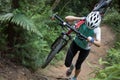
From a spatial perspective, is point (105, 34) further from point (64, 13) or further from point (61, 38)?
point (61, 38)

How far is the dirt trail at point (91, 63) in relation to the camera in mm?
8387

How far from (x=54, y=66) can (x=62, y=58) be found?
1.07 metres

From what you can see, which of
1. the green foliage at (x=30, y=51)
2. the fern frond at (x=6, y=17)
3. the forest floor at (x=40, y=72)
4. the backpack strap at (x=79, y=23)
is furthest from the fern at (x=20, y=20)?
the backpack strap at (x=79, y=23)

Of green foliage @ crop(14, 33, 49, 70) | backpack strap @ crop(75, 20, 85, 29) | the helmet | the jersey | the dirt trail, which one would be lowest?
the dirt trail

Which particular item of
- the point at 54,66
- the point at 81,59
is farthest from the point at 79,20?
the point at 54,66

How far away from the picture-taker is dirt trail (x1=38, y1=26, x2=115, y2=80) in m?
8.39

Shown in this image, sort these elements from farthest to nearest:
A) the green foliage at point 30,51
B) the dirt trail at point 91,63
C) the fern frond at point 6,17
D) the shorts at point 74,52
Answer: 1. the dirt trail at point 91,63
2. the green foliage at point 30,51
3. the shorts at point 74,52
4. the fern frond at point 6,17

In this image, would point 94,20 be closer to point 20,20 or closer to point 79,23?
point 79,23

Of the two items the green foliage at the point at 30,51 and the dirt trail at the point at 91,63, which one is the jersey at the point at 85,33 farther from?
the green foliage at the point at 30,51

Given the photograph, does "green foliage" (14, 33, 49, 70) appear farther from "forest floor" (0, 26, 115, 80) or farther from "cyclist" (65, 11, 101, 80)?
"cyclist" (65, 11, 101, 80)

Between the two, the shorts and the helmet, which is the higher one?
the helmet

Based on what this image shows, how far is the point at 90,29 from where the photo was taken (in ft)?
22.6

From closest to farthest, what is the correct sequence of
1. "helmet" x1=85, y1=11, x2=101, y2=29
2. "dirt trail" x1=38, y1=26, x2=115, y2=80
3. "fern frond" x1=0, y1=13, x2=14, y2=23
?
"fern frond" x1=0, y1=13, x2=14, y2=23 → "helmet" x1=85, y1=11, x2=101, y2=29 → "dirt trail" x1=38, y1=26, x2=115, y2=80

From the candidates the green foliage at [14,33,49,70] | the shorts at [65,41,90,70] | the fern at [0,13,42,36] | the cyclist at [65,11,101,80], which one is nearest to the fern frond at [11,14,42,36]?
the fern at [0,13,42,36]
